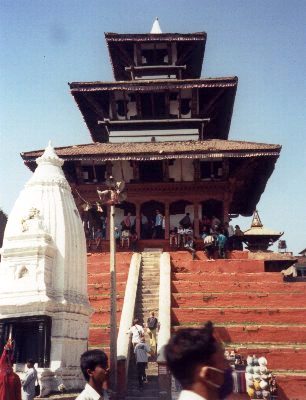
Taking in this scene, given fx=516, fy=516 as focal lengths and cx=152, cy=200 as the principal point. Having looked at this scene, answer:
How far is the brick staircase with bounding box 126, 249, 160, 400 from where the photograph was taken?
10.0 m

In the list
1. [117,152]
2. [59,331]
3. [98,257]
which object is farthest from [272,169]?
[59,331]

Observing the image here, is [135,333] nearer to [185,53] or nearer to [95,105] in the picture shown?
[95,105]

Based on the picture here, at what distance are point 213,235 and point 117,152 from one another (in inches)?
178

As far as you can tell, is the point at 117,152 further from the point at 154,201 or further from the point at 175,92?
the point at 175,92

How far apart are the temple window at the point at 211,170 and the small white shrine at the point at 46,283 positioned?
947cm

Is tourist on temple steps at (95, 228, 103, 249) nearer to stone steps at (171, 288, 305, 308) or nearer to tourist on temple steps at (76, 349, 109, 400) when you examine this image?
stone steps at (171, 288, 305, 308)

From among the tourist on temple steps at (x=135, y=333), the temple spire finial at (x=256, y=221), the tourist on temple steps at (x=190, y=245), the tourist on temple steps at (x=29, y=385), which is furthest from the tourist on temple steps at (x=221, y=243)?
the temple spire finial at (x=256, y=221)

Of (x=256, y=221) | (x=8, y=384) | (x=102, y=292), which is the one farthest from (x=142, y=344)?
(x=256, y=221)

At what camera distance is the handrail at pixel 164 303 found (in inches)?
429

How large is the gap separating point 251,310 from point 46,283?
559cm

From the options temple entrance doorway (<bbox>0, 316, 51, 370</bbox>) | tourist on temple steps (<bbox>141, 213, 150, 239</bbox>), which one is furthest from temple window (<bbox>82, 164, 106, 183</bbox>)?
temple entrance doorway (<bbox>0, 316, 51, 370</bbox>)

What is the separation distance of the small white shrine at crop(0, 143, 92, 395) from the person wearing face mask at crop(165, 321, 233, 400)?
6.87 m

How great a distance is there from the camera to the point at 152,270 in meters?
15.7

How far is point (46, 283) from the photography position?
9.43 meters
